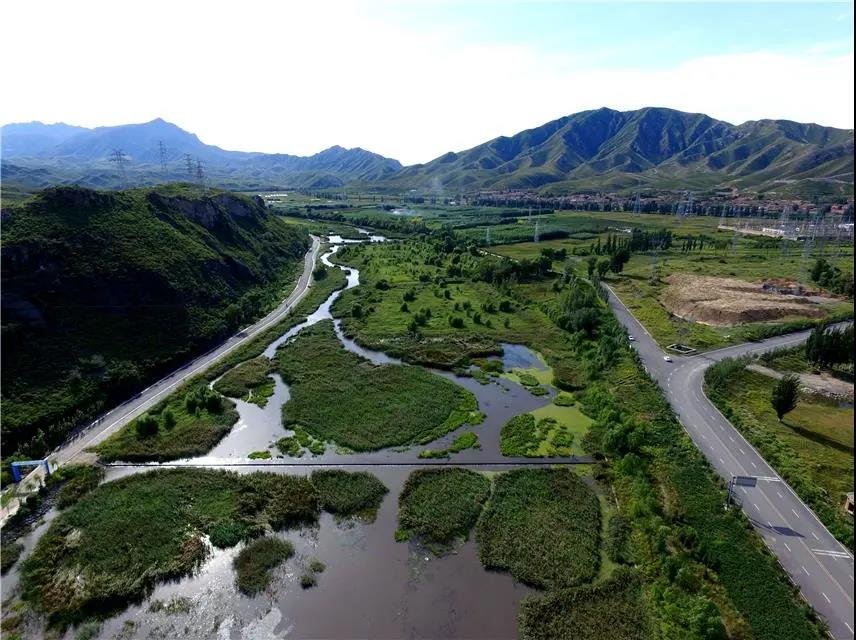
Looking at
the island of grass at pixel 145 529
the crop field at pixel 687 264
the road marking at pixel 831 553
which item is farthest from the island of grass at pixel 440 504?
the crop field at pixel 687 264

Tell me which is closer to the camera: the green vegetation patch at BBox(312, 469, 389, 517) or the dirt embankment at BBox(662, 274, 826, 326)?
the green vegetation patch at BBox(312, 469, 389, 517)

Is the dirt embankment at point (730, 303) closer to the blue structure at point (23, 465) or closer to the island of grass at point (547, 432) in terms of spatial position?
the island of grass at point (547, 432)

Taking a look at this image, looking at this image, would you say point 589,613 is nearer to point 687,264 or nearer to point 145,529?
point 145,529

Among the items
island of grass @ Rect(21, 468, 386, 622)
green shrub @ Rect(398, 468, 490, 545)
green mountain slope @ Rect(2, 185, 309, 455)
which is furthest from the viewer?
green mountain slope @ Rect(2, 185, 309, 455)

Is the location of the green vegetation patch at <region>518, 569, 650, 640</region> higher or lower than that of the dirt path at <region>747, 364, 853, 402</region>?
lower

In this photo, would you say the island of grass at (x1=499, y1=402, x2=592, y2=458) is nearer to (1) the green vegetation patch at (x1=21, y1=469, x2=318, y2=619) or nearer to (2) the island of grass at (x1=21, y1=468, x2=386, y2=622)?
(2) the island of grass at (x1=21, y1=468, x2=386, y2=622)

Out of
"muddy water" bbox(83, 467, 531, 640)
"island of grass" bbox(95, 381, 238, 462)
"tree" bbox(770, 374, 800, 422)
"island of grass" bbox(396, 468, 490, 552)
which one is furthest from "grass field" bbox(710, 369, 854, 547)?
"island of grass" bbox(95, 381, 238, 462)

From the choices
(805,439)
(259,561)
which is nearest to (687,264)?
(805,439)
